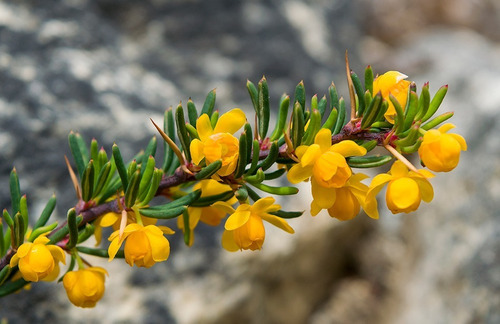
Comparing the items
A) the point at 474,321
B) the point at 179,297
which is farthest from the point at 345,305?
the point at 179,297

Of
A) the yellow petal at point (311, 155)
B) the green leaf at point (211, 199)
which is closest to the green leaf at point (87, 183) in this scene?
the green leaf at point (211, 199)

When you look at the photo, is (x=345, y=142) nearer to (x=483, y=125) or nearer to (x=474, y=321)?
(x=474, y=321)

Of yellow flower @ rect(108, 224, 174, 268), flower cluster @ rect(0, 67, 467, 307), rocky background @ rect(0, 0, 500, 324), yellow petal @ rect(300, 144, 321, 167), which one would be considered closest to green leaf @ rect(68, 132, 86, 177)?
flower cluster @ rect(0, 67, 467, 307)

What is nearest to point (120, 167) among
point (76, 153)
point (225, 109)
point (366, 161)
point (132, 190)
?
point (132, 190)

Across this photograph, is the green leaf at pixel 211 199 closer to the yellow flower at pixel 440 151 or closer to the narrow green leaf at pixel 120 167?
the narrow green leaf at pixel 120 167

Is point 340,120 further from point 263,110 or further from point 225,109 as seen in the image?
point 225,109

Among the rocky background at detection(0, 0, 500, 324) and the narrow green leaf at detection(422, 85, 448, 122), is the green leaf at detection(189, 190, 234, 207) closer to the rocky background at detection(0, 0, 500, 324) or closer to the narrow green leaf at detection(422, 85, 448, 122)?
the narrow green leaf at detection(422, 85, 448, 122)

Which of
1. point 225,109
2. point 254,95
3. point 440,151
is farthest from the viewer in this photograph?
point 225,109
